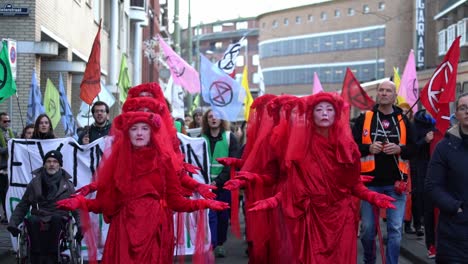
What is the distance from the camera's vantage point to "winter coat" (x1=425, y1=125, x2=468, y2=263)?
19.6 feet

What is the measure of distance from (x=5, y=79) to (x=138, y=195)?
4868mm

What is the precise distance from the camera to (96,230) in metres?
7.98

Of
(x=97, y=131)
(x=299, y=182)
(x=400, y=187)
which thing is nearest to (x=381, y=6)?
(x=97, y=131)

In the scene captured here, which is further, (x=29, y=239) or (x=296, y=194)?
(x=29, y=239)

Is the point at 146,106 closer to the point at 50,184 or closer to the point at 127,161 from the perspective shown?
the point at 127,161

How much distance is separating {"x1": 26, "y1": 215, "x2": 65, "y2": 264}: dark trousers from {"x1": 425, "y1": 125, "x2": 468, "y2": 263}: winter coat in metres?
3.92

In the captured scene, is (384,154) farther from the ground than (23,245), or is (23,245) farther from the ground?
(384,154)

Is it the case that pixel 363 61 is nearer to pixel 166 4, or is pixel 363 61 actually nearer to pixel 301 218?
pixel 166 4

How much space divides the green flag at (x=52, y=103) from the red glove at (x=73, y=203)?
724 centimetres

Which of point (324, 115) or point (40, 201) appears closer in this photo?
point (324, 115)

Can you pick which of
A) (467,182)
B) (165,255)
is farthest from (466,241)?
(165,255)

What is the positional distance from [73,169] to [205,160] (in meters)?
1.61

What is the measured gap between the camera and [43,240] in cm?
852

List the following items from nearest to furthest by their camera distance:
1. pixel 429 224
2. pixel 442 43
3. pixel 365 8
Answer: pixel 429 224
pixel 442 43
pixel 365 8
